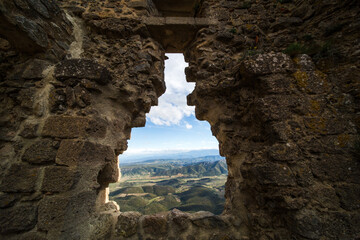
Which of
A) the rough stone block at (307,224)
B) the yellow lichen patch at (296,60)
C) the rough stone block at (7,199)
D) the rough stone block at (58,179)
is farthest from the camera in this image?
the yellow lichen patch at (296,60)

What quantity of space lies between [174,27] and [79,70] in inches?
82.6

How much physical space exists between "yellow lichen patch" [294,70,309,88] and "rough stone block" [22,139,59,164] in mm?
3415

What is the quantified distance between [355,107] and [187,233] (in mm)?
2878

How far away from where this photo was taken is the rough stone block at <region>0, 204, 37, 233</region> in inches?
64.6

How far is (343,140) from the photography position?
72.3 inches

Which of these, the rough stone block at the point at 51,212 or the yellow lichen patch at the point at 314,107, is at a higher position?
the yellow lichen patch at the point at 314,107

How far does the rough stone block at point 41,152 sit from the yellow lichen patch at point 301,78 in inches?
134

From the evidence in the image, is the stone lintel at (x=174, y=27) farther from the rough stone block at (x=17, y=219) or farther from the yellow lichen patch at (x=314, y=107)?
the rough stone block at (x=17, y=219)

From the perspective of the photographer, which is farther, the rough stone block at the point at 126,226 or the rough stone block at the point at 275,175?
the rough stone block at the point at 126,226

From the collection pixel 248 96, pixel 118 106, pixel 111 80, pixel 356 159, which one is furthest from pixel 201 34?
pixel 356 159

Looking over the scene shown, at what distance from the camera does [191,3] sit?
4098 mm

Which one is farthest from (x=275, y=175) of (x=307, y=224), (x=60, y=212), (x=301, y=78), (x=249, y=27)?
(x=249, y=27)

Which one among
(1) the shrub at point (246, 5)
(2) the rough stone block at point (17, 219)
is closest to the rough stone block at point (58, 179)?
(2) the rough stone block at point (17, 219)

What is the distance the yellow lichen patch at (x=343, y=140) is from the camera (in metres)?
1.82
